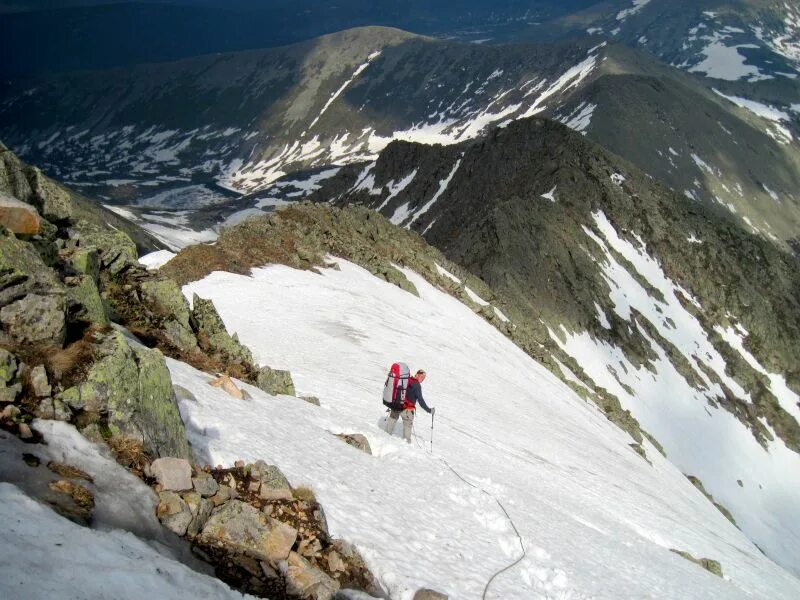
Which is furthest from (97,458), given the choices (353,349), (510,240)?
(510,240)

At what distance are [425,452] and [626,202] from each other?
80.3 m

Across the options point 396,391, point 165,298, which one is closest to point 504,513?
point 396,391

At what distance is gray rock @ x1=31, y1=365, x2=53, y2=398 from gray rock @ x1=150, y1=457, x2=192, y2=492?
1.68 metres

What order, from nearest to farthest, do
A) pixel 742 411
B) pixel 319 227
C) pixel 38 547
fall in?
pixel 38 547, pixel 319 227, pixel 742 411

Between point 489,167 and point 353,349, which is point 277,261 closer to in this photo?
point 353,349

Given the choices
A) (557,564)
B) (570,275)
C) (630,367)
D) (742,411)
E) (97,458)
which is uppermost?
(97,458)

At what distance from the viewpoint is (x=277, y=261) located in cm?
3475

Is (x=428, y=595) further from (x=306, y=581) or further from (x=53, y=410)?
(x=53, y=410)

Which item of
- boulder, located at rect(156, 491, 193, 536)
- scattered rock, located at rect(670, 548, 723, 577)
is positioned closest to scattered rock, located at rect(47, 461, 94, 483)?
boulder, located at rect(156, 491, 193, 536)

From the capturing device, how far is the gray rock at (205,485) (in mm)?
9227

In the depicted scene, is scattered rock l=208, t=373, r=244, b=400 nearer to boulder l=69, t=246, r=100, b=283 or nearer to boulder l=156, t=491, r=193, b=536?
boulder l=69, t=246, r=100, b=283

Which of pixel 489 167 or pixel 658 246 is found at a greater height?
pixel 489 167

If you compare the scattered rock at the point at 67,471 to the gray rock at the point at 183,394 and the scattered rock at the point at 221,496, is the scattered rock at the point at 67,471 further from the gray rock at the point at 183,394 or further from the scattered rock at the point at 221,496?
the gray rock at the point at 183,394

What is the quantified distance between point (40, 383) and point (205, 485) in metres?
2.57
